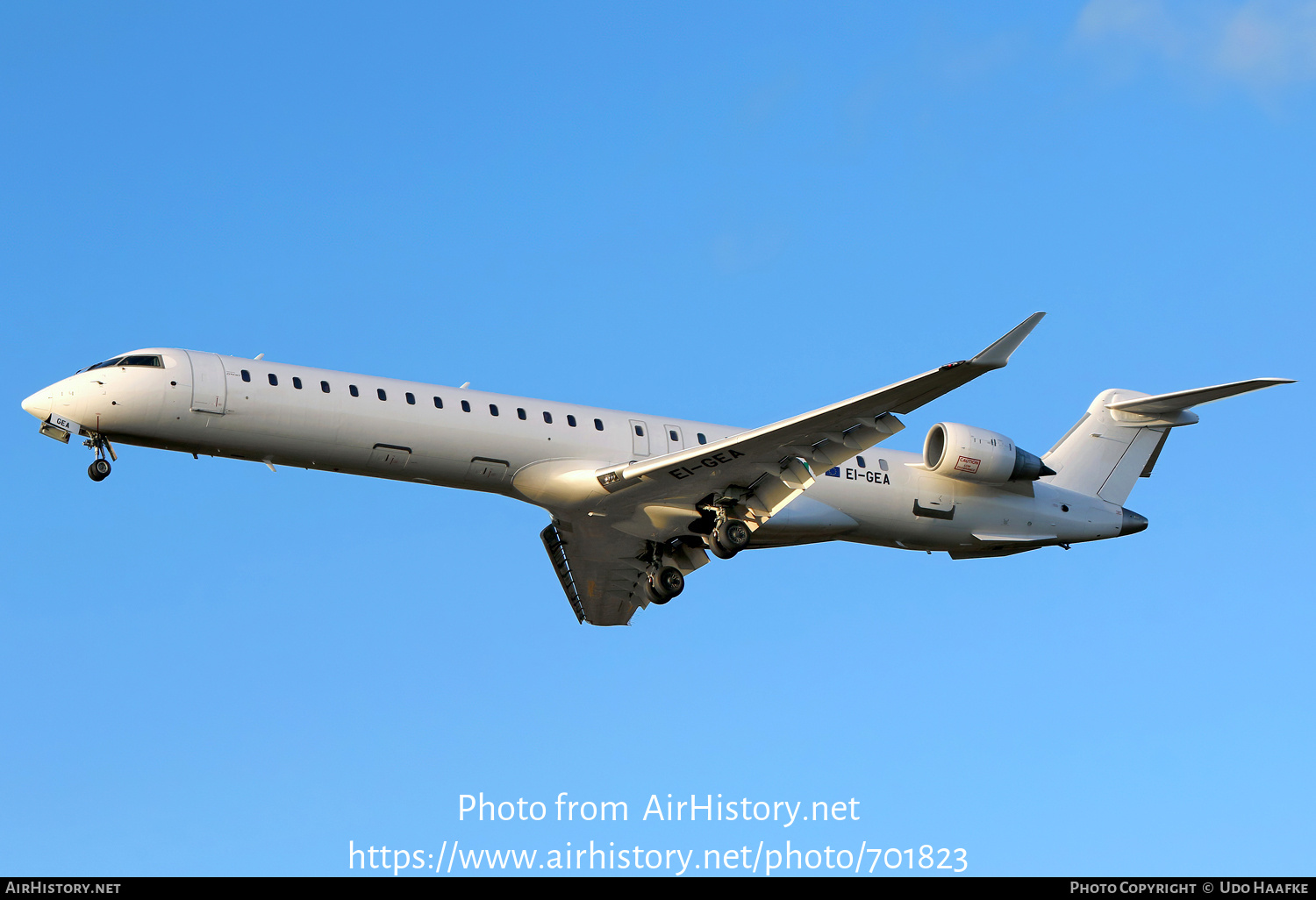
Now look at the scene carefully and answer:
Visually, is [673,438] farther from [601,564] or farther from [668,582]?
[601,564]

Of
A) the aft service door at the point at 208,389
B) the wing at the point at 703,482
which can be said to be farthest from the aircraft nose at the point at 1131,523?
the aft service door at the point at 208,389

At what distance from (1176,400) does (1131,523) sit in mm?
2448

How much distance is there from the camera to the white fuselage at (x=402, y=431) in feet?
69.5

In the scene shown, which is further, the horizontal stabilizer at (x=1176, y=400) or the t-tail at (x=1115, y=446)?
the t-tail at (x=1115, y=446)

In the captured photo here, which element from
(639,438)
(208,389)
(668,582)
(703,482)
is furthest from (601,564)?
(208,389)

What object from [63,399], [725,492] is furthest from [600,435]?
[63,399]

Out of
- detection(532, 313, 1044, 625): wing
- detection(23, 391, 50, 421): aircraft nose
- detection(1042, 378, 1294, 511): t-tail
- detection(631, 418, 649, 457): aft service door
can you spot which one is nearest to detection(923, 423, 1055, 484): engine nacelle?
detection(1042, 378, 1294, 511): t-tail

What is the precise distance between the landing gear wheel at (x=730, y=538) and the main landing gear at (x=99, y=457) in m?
9.10

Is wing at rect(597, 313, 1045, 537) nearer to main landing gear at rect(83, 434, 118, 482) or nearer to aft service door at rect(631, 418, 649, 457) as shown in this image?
aft service door at rect(631, 418, 649, 457)

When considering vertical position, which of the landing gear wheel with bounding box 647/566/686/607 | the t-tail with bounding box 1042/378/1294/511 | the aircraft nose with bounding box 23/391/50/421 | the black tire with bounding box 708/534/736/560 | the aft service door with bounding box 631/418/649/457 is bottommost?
the black tire with bounding box 708/534/736/560

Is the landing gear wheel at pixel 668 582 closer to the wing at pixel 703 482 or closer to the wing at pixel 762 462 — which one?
the wing at pixel 703 482

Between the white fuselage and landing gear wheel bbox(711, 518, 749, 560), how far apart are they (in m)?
0.67

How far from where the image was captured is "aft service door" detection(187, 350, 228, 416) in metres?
21.2

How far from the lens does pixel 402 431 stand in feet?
71.7
